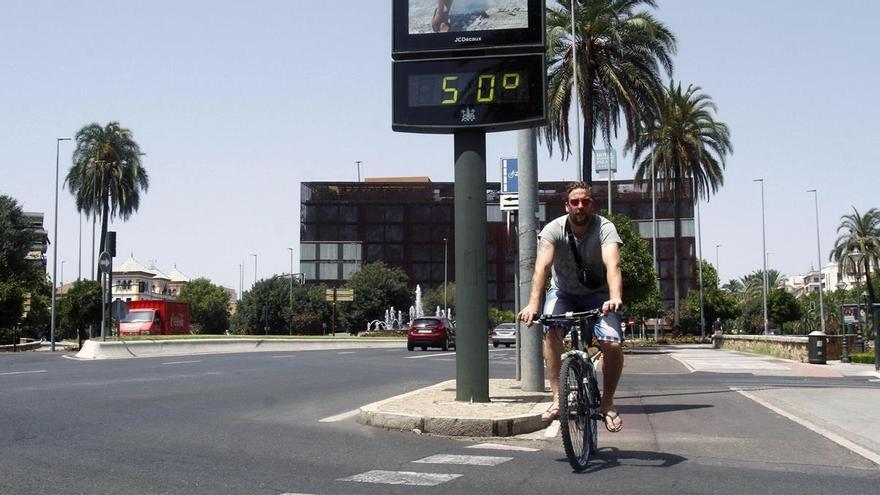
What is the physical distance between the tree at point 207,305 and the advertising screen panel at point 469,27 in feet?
408

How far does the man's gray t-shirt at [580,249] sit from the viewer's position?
6738 millimetres

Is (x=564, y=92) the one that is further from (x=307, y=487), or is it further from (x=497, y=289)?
(x=497, y=289)

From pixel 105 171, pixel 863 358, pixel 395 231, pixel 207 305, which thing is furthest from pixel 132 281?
pixel 863 358

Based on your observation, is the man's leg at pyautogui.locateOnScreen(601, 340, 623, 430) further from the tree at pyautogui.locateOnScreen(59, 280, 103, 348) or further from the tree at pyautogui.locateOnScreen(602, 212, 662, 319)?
the tree at pyautogui.locateOnScreen(59, 280, 103, 348)

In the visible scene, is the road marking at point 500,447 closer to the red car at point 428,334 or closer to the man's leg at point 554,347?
the man's leg at point 554,347

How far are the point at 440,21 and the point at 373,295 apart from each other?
91.7m

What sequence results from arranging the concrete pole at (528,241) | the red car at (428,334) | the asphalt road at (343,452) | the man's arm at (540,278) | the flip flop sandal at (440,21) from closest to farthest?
the asphalt road at (343,452) < the man's arm at (540,278) < the flip flop sandal at (440,21) < the concrete pole at (528,241) < the red car at (428,334)

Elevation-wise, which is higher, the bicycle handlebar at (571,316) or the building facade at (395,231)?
the building facade at (395,231)

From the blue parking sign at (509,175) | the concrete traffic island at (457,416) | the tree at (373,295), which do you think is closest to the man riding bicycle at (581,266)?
the concrete traffic island at (457,416)

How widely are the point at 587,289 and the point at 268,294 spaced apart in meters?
94.9

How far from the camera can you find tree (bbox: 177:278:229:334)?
137 meters

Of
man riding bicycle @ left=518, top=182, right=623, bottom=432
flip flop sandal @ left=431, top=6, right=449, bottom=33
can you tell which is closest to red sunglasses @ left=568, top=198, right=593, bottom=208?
man riding bicycle @ left=518, top=182, right=623, bottom=432

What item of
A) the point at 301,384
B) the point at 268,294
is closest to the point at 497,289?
the point at 268,294

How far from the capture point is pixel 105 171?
63312 mm
